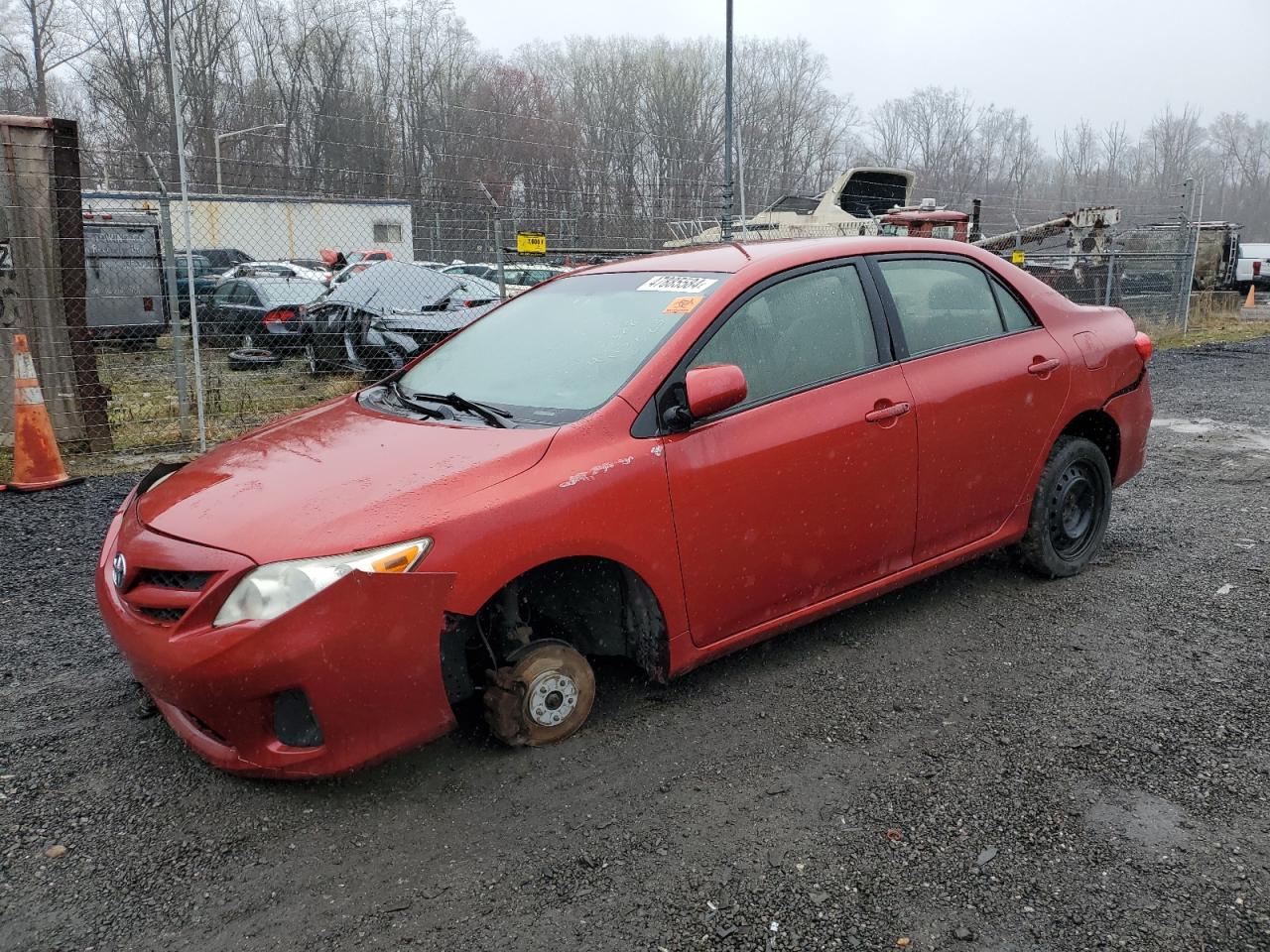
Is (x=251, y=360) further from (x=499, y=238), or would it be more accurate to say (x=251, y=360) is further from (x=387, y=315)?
(x=499, y=238)

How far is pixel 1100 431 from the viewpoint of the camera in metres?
4.52

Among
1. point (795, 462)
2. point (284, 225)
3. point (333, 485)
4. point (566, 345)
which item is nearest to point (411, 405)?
point (566, 345)

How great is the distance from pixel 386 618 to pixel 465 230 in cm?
941

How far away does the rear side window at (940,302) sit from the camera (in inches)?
151

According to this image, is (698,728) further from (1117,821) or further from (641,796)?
(1117,821)

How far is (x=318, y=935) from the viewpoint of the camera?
88.1 inches

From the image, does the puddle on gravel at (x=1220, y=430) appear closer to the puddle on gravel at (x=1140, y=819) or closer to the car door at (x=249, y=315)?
the puddle on gravel at (x=1140, y=819)

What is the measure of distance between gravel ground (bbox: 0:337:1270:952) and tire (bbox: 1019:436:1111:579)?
0.37 meters

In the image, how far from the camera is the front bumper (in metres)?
2.48

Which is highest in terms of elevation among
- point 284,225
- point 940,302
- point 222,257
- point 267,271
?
point 284,225

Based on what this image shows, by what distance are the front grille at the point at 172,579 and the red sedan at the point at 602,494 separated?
17 mm

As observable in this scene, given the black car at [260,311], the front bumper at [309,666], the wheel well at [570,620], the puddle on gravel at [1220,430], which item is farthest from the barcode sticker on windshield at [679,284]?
the black car at [260,311]

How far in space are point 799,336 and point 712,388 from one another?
659mm

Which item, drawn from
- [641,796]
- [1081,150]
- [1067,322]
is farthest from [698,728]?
[1081,150]
